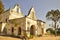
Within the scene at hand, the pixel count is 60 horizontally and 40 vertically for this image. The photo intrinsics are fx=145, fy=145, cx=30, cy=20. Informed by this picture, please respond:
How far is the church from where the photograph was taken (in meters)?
26.6

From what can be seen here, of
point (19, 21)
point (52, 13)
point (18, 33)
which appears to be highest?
point (52, 13)

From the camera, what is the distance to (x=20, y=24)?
26.9 metres

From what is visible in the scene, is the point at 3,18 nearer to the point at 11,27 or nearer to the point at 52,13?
the point at 11,27

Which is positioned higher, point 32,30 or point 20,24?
point 20,24

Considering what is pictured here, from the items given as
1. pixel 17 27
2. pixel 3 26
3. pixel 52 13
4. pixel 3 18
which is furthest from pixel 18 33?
pixel 52 13

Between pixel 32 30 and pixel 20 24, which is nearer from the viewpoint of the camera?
pixel 20 24

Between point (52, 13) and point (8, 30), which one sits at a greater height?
point (52, 13)

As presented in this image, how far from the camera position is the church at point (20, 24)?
26597 mm

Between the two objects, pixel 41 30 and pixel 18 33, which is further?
pixel 41 30

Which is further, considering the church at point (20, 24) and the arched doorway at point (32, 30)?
the arched doorway at point (32, 30)

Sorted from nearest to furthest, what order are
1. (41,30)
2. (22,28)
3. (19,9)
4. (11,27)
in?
1. (22,28)
2. (11,27)
3. (41,30)
4. (19,9)

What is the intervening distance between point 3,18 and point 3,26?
2.76 metres

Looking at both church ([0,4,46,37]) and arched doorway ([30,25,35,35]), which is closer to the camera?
church ([0,4,46,37])

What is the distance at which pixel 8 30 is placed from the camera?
28.8 m
